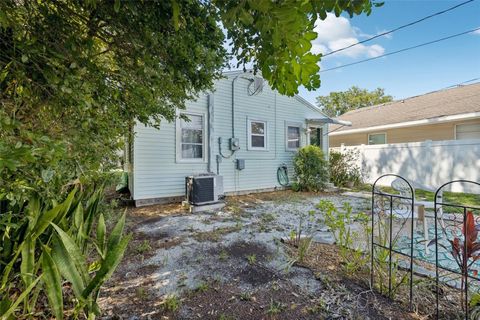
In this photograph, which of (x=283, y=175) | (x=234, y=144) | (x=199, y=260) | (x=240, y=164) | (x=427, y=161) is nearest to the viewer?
(x=199, y=260)

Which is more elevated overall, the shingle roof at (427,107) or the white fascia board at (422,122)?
the shingle roof at (427,107)

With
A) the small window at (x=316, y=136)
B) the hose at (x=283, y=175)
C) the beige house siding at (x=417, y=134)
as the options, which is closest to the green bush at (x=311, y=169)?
the hose at (x=283, y=175)

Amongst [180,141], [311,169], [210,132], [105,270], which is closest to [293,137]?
[311,169]

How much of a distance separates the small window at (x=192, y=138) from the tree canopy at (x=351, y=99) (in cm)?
2478

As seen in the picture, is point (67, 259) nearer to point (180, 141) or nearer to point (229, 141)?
point (180, 141)

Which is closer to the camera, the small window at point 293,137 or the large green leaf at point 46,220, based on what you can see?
the large green leaf at point 46,220

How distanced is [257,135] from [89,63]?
263 inches

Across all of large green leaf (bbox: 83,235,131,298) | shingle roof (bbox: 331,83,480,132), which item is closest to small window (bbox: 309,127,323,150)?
shingle roof (bbox: 331,83,480,132)

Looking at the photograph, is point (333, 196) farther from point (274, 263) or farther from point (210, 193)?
point (274, 263)

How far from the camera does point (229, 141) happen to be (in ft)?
24.9

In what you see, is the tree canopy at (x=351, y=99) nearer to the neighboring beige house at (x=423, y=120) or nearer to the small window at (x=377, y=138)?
the neighboring beige house at (x=423, y=120)

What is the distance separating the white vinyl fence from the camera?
746cm

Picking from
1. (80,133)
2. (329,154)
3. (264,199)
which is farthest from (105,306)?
(329,154)

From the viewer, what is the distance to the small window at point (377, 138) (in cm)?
1189
